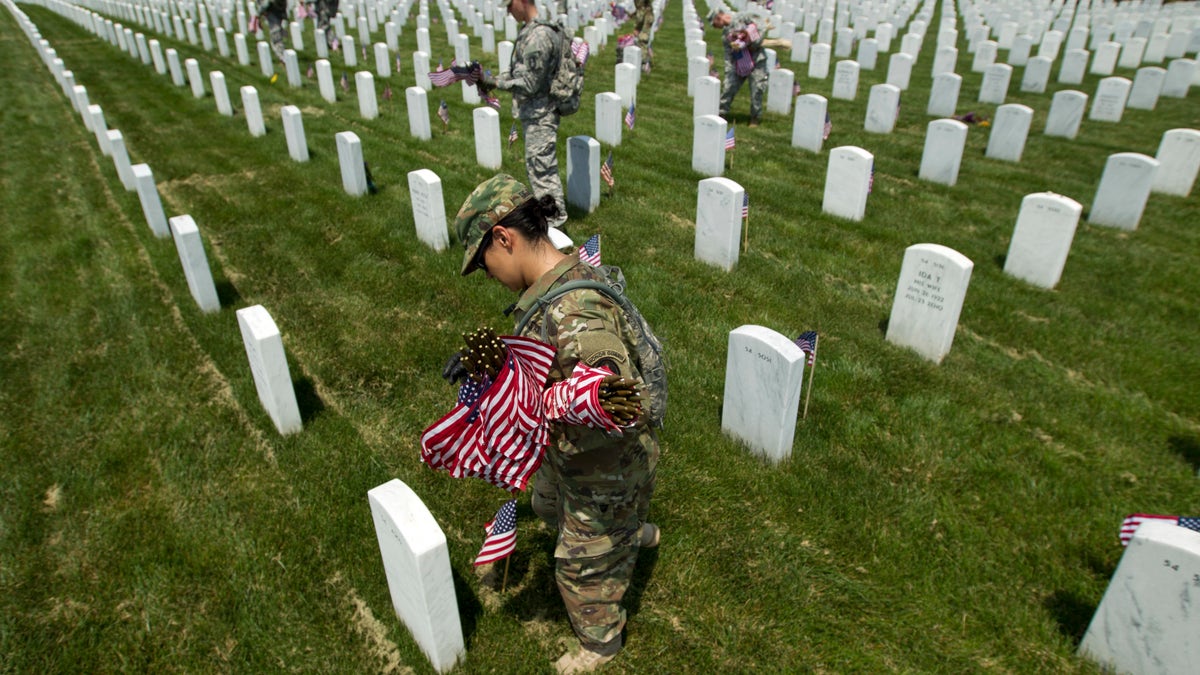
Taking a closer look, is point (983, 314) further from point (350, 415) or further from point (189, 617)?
point (189, 617)

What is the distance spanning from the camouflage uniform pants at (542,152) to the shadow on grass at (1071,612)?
17.5ft

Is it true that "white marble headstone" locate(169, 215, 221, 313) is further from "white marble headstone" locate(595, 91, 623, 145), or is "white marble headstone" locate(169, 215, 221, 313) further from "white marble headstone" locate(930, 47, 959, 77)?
"white marble headstone" locate(930, 47, 959, 77)

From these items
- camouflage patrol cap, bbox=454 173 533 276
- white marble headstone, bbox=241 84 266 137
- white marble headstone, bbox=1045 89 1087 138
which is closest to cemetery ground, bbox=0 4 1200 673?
camouflage patrol cap, bbox=454 173 533 276

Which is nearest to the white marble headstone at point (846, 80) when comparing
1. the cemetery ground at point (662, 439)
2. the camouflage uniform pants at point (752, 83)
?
the camouflage uniform pants at point (752, 83)

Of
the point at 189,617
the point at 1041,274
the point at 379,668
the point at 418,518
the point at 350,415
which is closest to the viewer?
the point at 418,518

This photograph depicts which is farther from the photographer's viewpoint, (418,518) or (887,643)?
(887,643)

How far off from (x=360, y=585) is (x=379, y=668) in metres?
0.50

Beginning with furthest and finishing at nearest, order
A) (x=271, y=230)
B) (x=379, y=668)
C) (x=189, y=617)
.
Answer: (x=271, y=230) → (x=189, y=617) → (x=379, y=668)

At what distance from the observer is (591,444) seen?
253 cm

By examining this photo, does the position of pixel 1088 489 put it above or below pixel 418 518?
below

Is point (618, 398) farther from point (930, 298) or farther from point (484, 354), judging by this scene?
point (930, 298)

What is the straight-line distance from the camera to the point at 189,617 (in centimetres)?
330

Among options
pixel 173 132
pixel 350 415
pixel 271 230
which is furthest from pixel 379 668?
pixel 173 132

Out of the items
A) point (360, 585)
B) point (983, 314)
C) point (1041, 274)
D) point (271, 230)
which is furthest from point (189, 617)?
point (1041, 274)
